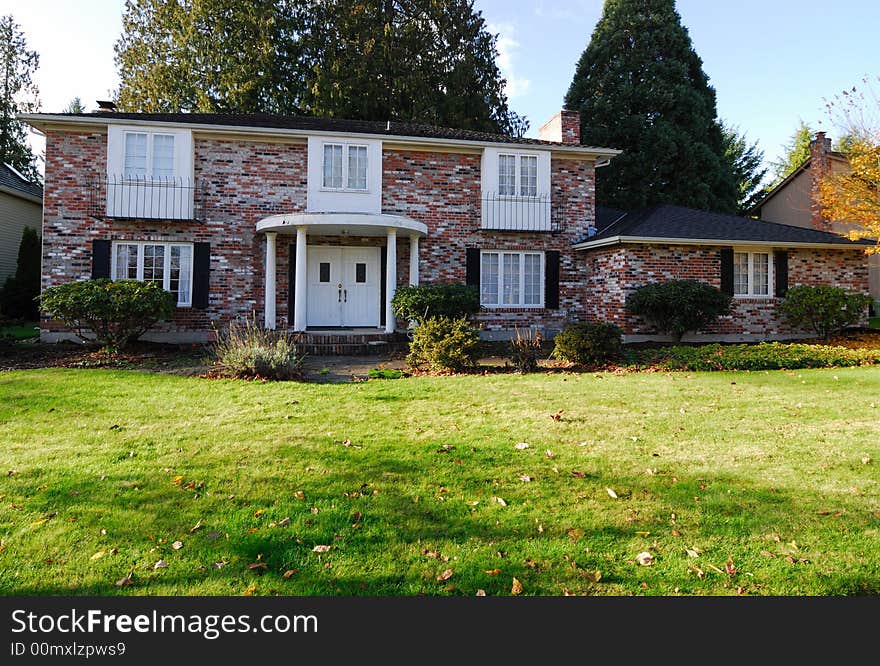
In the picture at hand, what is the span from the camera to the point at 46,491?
3.80 m

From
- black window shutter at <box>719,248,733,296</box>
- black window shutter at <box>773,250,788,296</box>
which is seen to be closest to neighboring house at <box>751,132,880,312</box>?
black window shutter at <box>773,250,788,296</box>

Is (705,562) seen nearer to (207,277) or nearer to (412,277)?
(412,277)

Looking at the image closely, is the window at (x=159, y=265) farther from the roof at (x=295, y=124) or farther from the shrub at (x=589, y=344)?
the shrub at (x=589, y=344)

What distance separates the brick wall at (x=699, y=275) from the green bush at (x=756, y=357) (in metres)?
2.77

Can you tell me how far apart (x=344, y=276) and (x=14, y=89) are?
27256 millimetres

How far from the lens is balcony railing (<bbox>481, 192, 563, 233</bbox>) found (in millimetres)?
14969

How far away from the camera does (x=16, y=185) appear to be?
63.5ft

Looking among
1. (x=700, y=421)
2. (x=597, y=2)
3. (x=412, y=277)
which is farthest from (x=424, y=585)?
(x=597, y=2)

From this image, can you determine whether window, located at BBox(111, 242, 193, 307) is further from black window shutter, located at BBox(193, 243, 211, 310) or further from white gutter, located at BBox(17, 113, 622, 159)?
white gutter, located at BBox(17, 113, 622, 159)

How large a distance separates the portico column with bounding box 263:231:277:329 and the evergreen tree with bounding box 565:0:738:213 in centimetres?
1753

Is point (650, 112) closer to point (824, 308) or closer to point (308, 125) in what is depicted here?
point (824, 308)

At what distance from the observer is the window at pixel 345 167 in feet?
47.2

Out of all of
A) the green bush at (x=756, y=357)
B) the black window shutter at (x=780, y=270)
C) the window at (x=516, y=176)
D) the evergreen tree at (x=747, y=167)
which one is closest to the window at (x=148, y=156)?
the window at (x=516, y=176)

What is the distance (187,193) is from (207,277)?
2111mm
